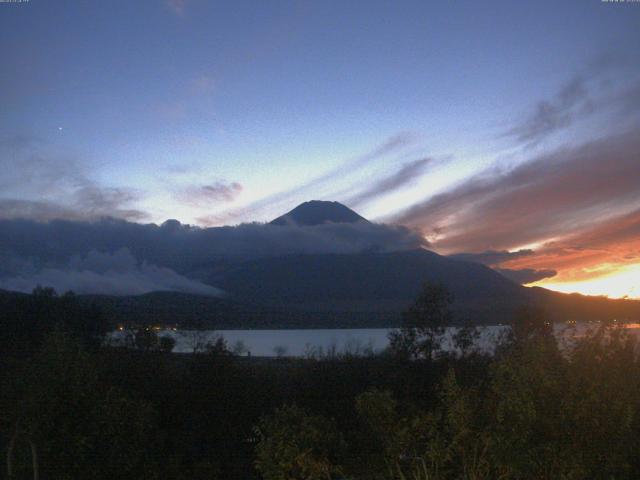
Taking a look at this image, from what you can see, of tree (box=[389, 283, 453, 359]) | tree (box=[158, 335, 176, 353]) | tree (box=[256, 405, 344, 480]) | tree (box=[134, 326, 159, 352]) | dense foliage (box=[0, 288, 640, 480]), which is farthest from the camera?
tree (box=[158, 335, 176, 353])

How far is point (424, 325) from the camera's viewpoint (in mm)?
31703

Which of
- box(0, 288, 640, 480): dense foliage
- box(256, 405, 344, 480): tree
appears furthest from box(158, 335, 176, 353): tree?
box(256, 405, 344, 480): tree

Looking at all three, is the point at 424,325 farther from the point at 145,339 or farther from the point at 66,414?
the point at 66,414

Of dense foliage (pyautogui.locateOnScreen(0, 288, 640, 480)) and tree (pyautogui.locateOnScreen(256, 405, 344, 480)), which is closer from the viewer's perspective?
dense foliage (pyautogui.locateOnScreen(0, 288, 640, 480))

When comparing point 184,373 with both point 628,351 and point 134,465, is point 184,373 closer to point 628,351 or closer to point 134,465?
point 134,465

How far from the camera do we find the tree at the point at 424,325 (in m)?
30.4

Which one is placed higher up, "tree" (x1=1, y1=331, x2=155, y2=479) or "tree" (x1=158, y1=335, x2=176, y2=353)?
"tree" (x1=158, y1=335, x2=176, y2=353)

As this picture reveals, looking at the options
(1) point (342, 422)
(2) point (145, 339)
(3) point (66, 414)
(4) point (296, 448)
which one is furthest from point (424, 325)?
(4) point (296, 448)

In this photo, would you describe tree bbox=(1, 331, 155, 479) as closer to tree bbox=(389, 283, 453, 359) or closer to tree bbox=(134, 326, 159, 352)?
tree bbox=(134, 326, 159, 352)

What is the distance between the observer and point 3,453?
52.1 ft

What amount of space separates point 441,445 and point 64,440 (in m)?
6.62

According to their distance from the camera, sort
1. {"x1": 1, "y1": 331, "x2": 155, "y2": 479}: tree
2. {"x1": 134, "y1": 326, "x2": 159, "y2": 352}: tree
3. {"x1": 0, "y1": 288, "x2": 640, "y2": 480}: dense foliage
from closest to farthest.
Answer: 1. {"x1": 0, "y1": 288, "x2": 640, "y2": 480}: dense foliage
2. {"x1": 1, "y1": 331, "x2": 155, "y2": 479}: tree
3. {"x1": 134, "y1": 326, "x2": 159, "y2": 352}: tree

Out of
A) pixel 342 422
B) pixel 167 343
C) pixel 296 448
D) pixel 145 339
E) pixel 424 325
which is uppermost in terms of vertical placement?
pixel 424 325

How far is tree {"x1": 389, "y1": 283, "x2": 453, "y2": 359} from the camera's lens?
30.4 m
